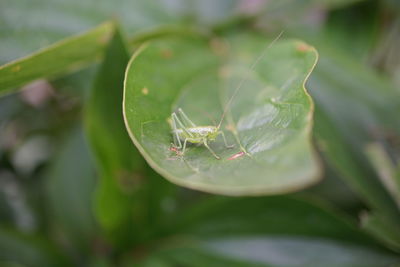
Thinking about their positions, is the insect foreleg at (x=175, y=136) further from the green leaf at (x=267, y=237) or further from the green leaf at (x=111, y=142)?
the green leaf at (x=267, y=237)

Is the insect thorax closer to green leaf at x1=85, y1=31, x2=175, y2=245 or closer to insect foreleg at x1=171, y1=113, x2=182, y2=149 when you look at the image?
insect foreleg at x1=171, y1=113, x2=182, y2=149

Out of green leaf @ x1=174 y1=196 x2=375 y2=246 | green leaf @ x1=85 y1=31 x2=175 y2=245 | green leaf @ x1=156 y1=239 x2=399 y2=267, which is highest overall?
green leaf @ x1=85 y1=31 x2=175 y2=245

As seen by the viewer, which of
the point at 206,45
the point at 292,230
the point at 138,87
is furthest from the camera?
the point at 206,45

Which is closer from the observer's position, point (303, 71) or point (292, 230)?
point (303, 71)

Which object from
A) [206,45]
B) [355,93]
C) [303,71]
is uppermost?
[303,71]

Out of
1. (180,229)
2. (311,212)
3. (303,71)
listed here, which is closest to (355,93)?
(311,212)

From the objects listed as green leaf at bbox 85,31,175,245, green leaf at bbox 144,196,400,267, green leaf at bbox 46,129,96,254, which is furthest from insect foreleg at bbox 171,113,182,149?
green leaf at bbox 46,129,96,254

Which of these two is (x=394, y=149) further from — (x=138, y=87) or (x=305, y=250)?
(x=138, y=87)
